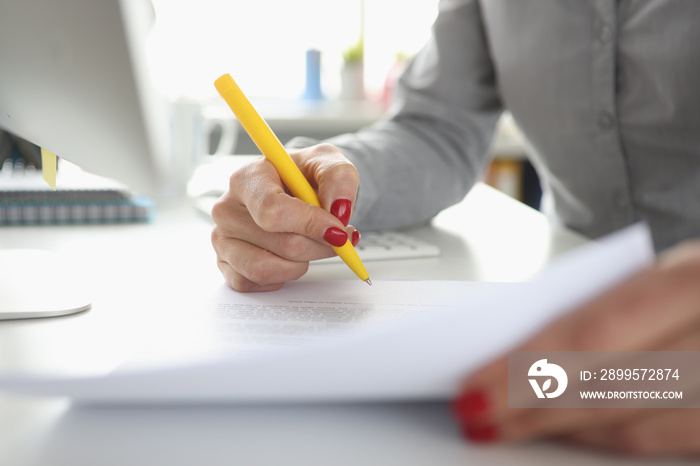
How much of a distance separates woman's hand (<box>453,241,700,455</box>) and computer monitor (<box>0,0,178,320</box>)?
0.21 meters

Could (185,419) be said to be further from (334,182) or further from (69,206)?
(69,206)

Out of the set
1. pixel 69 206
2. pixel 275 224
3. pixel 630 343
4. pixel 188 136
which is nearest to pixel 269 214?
pixel 275 224

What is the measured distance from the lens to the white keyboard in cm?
56

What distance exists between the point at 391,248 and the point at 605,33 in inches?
14.1

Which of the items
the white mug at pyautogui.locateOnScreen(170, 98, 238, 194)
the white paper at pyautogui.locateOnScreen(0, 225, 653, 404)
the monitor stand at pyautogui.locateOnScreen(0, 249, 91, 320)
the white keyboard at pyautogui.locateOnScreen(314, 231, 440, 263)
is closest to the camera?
the white paper at pyautogui.locateOnScreen(0, 225, 653, 404)

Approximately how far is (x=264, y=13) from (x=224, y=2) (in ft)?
0.57

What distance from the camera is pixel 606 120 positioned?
69 centimetres

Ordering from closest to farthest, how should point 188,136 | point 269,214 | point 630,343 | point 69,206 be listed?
point 630,343
point 269,214
point 69,206
point 188,136

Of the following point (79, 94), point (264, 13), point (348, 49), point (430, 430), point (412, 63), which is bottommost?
point (430, 430)

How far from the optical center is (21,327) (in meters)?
0.39

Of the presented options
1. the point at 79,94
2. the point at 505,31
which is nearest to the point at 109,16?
the point at 79,94

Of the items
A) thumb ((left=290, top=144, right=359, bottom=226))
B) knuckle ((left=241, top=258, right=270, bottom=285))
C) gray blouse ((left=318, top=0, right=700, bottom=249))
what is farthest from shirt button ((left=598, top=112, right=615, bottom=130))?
knuckle ((left=241, top=258, right=270, bottom=285))

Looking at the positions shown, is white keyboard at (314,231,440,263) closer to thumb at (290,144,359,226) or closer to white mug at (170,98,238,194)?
thumb at (290,144,359,226)

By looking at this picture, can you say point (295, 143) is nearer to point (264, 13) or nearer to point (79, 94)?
point (79, 94)
